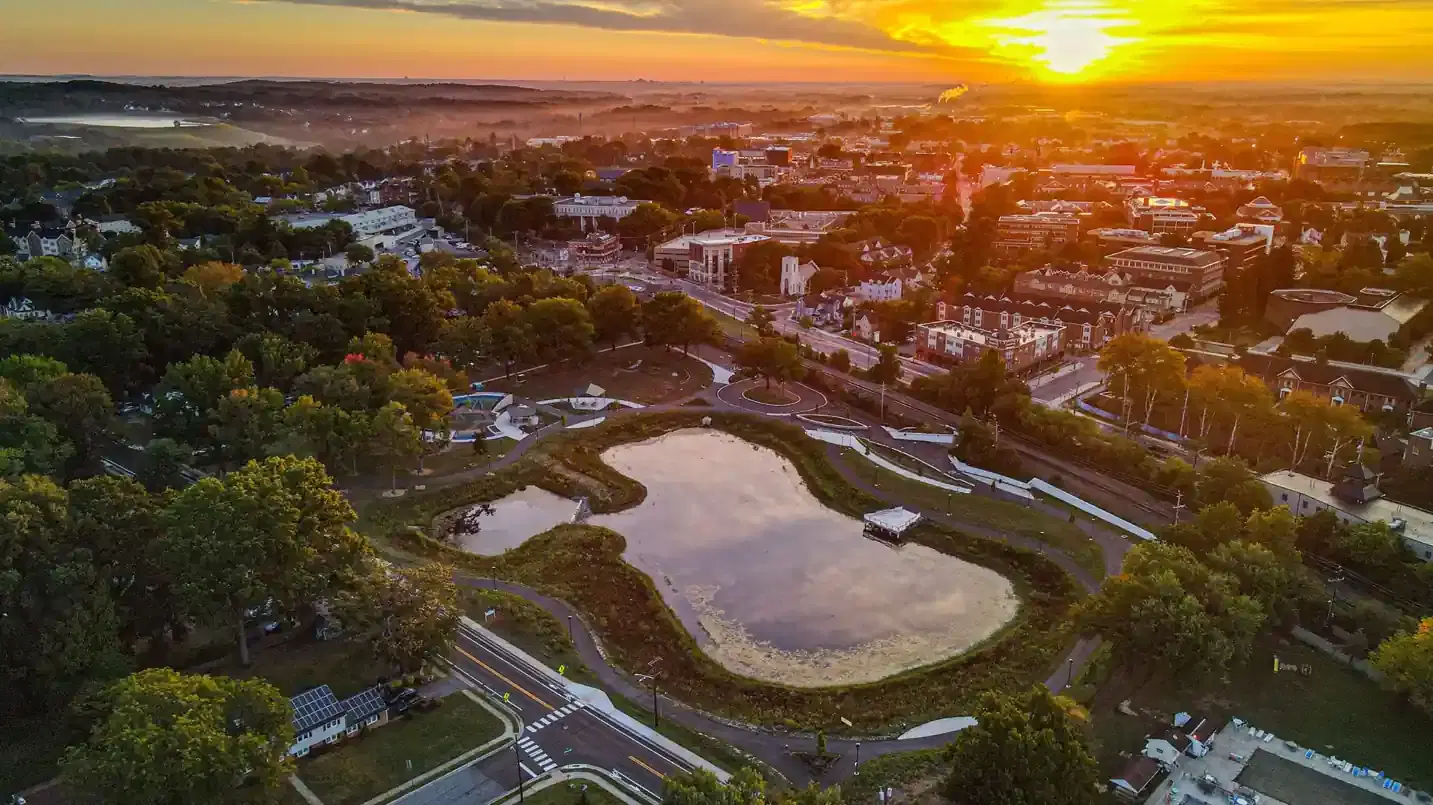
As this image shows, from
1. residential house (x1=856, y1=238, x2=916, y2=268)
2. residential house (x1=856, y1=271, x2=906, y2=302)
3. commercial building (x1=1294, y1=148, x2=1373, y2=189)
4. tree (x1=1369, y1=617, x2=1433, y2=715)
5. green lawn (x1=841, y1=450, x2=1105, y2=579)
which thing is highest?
commercial building (x1=1294, y1=148, x2=1373, y2=189)

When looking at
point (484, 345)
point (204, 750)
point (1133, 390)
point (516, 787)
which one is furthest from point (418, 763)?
point (1133, 390)

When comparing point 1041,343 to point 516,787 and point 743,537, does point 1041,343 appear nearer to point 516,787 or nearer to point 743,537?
point 743,537

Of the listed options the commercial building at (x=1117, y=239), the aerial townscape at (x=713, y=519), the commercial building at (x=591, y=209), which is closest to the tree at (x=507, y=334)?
the aerial townscape at (x=713, y=519)

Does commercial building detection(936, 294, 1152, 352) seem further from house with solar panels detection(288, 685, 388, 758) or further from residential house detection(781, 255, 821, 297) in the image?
house with solar panels detection(288, 685, 388, 758)

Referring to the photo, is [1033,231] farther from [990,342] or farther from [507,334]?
[507,334]

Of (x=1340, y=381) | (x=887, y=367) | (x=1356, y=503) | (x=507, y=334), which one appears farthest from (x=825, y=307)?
(x=1356, y=503)

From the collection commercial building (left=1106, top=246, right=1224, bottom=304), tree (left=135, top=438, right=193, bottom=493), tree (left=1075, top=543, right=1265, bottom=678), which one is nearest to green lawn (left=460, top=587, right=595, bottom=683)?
tree (left=135, top=438, right=193, bottom=493)
